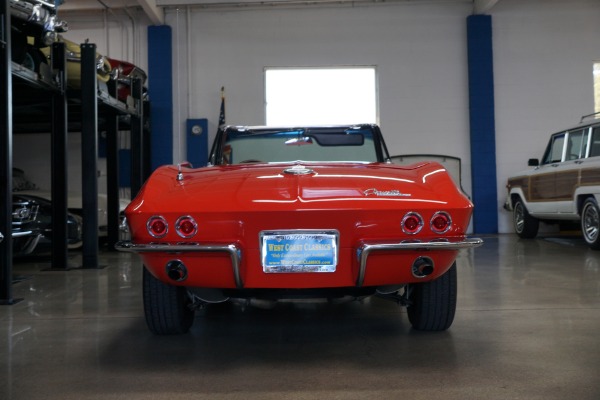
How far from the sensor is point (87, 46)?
695 cm

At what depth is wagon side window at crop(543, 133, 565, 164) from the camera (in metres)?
9.03

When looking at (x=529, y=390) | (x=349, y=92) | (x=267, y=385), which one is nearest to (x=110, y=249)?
(x=349, y=92)

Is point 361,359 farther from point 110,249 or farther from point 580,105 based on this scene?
point 580,105

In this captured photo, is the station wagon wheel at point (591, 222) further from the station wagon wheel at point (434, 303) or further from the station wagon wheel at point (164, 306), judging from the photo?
the station wagon wheel at point (164, 306)

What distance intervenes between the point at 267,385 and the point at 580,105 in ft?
38.5

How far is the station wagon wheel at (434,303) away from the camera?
3.27 meters

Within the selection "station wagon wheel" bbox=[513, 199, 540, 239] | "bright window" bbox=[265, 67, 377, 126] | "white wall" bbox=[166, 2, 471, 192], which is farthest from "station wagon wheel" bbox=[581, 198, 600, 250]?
"bright window" bbox=[265, 67, 377, 126]

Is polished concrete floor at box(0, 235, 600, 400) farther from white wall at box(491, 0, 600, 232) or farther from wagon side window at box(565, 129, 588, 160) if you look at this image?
white wall at box(491, 0, 600, 232)

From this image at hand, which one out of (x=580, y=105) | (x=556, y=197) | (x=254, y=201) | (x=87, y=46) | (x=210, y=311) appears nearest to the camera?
(x=254, y=201)

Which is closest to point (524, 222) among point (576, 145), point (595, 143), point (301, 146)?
point (576, 145)

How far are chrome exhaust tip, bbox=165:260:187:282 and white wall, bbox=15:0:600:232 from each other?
32.0 feet

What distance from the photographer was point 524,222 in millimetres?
10250

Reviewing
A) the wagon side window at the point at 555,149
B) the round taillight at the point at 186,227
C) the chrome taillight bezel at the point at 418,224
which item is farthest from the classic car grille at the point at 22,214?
the wagon side window at the point at 555,149

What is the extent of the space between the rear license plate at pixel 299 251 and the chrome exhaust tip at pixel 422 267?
0.40 metres
